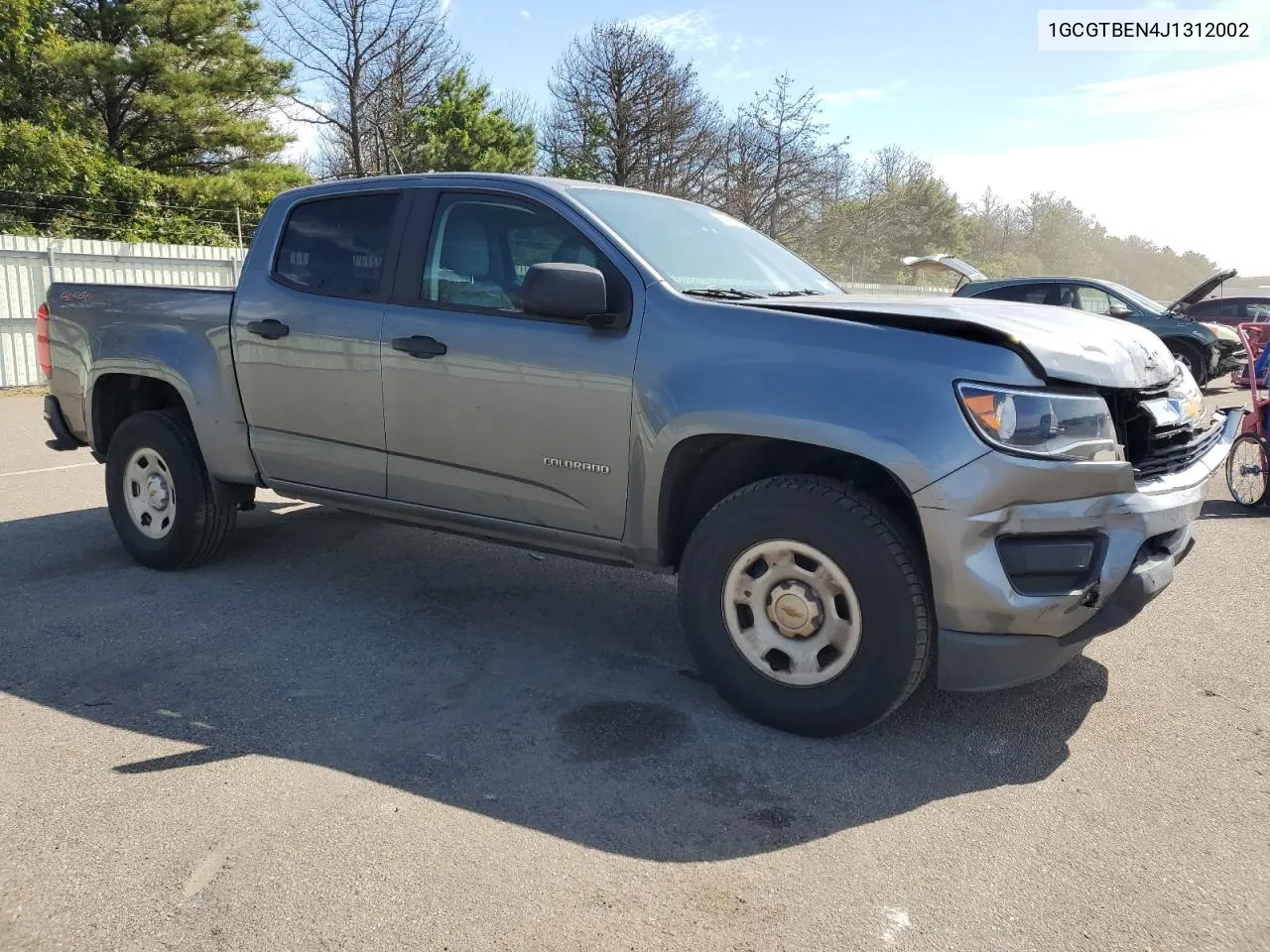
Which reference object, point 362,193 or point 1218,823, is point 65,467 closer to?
point 362,193

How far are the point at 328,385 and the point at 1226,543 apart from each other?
5389mm

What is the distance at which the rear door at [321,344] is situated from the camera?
440cm

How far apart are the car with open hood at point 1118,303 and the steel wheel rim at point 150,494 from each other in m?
10.5

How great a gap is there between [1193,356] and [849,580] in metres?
14.4

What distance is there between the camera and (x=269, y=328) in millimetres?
4648

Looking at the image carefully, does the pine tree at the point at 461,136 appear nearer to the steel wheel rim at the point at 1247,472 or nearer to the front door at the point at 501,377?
the steel wheel rim at the point at 1247,472

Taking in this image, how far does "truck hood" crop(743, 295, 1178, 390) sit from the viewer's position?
3076 millimetres

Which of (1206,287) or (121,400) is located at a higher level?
(1206,287)

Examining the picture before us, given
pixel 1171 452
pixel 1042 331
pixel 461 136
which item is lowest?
pixel 1171 452

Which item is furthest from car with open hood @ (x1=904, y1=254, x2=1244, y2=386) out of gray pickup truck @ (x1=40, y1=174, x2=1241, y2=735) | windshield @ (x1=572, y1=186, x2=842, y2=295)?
gray pickup truck @ (x1=40, y1=174, x2=1241, y2=735)

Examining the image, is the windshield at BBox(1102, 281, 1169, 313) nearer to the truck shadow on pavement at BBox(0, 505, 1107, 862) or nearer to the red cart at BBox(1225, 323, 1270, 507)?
the red cart at BBox(1225, 323, 1270, 507)

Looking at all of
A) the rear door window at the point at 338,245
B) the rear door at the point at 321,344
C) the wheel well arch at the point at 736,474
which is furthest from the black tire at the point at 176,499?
the wheel well arch at the point at 736,474

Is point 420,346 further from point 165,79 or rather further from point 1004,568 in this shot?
point 165,79

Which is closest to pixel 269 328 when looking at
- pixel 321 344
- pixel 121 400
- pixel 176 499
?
pixel 321 344
